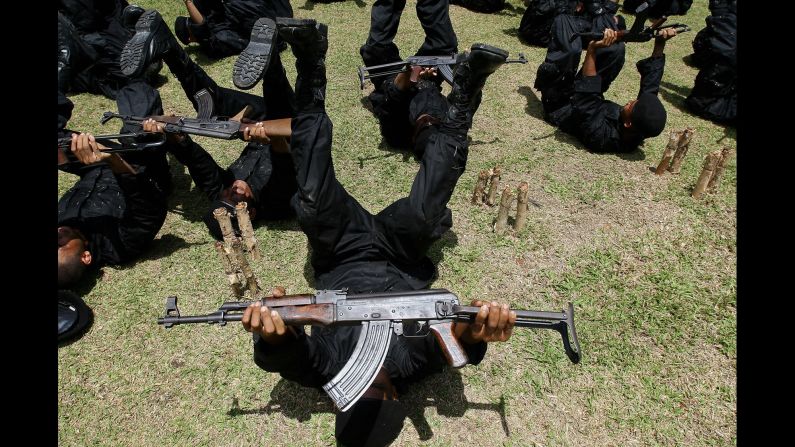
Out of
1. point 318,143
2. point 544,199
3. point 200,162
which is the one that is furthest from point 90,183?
point 544,199

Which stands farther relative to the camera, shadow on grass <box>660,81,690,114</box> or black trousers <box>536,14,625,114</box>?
shadow on grass <box>660,81,690,114</box>

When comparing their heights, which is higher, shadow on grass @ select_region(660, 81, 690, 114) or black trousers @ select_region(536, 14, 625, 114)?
black trousers @ select_region(536, 14, 625, 114)

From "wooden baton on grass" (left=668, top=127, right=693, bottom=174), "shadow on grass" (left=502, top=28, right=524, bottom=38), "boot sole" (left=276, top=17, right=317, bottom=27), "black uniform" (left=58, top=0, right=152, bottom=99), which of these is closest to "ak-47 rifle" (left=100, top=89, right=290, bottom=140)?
"boot sole" (left=276, top=17, right=317, bottom=27)

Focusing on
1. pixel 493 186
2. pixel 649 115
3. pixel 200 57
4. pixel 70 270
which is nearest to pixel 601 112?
pixel 649 115

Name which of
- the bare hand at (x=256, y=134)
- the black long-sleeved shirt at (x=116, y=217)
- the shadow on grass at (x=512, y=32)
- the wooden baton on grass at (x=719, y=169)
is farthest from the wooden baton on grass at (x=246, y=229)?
the shadow on grass at (x=512, y=32)

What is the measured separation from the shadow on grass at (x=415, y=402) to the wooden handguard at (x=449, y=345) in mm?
821

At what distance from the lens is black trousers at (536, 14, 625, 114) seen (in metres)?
6.59

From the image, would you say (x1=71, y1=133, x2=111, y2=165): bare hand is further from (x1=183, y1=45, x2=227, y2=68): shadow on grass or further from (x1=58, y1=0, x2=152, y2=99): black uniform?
(x1=183, y1=45, x2=227, y2=68): shadow on grass

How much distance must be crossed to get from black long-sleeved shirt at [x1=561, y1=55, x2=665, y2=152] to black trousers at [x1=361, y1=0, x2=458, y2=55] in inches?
73.9

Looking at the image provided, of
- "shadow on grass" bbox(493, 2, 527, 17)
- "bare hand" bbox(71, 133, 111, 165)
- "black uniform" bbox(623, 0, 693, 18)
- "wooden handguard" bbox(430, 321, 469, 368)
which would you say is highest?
"black uniform" bbox(623, 0, 693, 18)

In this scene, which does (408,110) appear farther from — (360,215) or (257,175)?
(360,215)

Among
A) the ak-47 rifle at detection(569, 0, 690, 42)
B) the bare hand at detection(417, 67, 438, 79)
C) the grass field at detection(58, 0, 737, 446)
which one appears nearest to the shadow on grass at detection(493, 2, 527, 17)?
the ak-47 rifle at detection(569, 0, 690, 42)

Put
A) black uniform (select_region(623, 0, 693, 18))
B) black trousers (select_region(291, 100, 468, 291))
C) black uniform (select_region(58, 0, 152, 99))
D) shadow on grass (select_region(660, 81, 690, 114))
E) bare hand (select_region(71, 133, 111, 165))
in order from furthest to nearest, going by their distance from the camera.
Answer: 1. shadow on grass (select_region(660, 81, 690, 114))
2. black uniform (select_region(58, 0, 152, 99))
3. black uniform (select_region(623, 0, 693, 18))
4. bare hand (select_region(71, 133, 111, 165))
5. black trousers (select_region(291, 100, 468, 291))

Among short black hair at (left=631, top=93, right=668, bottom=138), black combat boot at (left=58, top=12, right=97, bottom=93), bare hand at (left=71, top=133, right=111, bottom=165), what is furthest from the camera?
black combat boot at (left=58, top=12, right=97, bottom=93)
